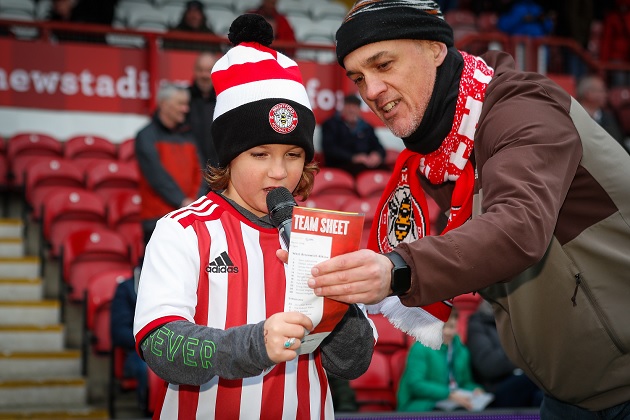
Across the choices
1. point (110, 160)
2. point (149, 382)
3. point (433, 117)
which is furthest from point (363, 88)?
point (110, 160)

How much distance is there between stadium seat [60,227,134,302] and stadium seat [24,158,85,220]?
0.95 meters

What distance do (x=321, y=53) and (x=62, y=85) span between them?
2965 millimetres

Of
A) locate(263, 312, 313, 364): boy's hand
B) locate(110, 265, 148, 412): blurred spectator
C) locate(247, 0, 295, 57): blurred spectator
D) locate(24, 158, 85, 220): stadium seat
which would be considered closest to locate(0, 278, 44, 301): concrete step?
locate(24, 158, 85, 220): stadium seat

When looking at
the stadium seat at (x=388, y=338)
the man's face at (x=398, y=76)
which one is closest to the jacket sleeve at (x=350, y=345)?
the man's face at (x=398, y=76)

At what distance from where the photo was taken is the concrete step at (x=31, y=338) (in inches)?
248

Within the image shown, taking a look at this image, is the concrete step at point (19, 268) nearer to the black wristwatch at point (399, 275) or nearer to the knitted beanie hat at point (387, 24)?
the knitted beanie hat at point (387, 24)

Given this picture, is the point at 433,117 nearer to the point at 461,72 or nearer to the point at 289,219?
the point at 461,72

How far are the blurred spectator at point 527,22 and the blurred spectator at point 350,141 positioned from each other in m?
3.10

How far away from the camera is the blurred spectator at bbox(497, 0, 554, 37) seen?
1058 centimetres

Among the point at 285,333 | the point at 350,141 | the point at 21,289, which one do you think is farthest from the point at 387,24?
the point at 350,141

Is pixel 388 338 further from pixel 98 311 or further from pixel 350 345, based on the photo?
pixel 350 345

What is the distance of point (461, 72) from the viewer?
8.07 ft

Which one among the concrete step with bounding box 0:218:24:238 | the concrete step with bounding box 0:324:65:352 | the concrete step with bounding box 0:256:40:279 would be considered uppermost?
the concrete step with bounding box 0:218:24:238

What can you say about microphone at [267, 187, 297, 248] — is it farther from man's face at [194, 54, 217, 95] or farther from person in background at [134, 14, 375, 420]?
man's face at [194, 54, 217, 95]
